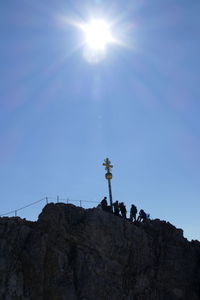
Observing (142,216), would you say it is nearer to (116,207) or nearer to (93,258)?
(116,207)

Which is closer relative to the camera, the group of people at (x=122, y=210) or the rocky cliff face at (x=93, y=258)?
the rocky cliff face at (x=93, y=258)

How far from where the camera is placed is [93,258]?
34750 mm

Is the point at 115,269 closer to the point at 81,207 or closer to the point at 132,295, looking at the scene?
the point at 132,295

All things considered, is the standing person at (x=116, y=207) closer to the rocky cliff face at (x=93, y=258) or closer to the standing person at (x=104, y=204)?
the standing person at (x=104, y=204)

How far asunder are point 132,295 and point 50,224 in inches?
372

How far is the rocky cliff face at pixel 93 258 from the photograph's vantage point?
31641 mm

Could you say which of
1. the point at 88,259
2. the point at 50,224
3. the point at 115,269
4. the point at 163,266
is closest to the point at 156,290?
the point at 163,266

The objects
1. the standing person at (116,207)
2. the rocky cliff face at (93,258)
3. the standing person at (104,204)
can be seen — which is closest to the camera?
the rocky cliff face at (93,258)

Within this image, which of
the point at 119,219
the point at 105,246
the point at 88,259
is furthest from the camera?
the point at 119,219

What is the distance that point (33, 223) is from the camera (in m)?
35.0

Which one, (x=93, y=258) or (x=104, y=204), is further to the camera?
(x=104, y=204)

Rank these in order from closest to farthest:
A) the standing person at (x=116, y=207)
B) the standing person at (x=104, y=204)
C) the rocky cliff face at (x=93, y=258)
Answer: the rocky cliff face at (x=93, y=258) → the standing person at (x=104, y=204) → the standing person at (x=116, y=207)

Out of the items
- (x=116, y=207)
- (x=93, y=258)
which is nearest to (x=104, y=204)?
(x=116, y=207)

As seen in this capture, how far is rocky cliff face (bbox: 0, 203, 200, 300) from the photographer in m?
31.6
